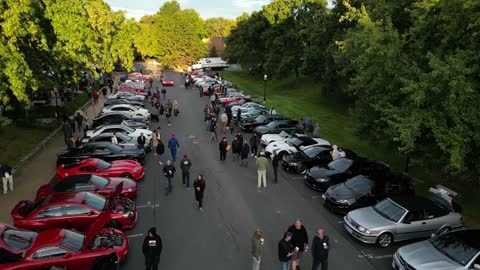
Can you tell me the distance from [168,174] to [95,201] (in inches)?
136

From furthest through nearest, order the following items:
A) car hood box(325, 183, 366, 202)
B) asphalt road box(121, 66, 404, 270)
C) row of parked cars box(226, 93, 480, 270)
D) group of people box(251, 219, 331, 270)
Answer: car hood box(325, 183, 366, 202)
asphalt road box(121, 66, 404, 270)
row of parked cars box(226, 93, 480, 270)
group of people box(251, 219, 331, 270)

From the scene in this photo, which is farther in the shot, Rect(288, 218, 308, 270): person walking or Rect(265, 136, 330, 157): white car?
Rect(265, 136, 330, 157): white car

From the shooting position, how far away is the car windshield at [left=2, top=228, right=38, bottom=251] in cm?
969

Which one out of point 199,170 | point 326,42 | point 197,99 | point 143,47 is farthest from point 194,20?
point 199,170

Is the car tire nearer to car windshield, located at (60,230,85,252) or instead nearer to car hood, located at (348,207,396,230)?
car windshield, located at (60,230,85,252)

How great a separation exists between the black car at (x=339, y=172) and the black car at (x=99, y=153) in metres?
8.37

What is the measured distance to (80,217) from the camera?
38.7 feet

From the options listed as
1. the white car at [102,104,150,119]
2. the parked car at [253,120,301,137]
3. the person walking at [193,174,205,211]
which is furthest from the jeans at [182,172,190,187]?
the white car at [102,104,150,119]

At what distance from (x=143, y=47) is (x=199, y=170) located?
74.9 meters

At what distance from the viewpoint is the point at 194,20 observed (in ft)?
267

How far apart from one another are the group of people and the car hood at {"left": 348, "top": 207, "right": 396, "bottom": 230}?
258 cm

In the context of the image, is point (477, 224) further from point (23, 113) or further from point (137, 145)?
point (23, 113)

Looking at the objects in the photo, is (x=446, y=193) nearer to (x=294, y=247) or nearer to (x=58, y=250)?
(x=294, y=247)

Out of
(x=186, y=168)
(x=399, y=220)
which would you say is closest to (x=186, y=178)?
(x=186, y=168)
